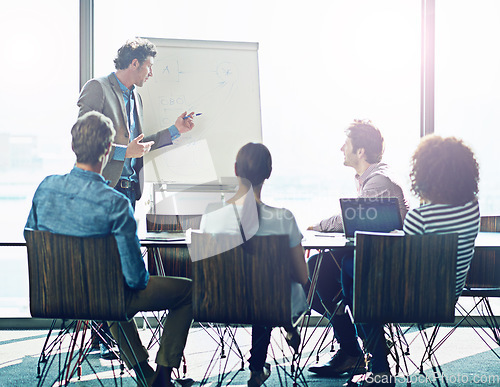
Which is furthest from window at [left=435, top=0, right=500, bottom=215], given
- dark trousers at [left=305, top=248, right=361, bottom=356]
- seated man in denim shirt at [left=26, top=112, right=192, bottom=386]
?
seated man in denim shirt at [left=26, top=112, right=192, bottom=386]

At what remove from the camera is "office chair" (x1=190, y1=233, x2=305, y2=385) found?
6.64ft

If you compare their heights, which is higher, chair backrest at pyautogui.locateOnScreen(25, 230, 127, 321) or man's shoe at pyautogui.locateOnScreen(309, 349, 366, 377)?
chair backrest at pyautogui.locateOnScreen(25, 230, 127, 321)

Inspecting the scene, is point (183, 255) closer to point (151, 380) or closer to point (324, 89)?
point (151, 380)

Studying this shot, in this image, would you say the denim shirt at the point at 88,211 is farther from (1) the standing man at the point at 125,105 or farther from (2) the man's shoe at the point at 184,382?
(1) the standing man at the point at 125,105

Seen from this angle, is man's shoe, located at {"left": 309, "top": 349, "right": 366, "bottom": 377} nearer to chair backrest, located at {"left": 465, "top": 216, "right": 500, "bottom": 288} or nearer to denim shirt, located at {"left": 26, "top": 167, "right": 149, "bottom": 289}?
chair backrest, located at {"left": 465, "top": 216, "right": 500, "bottom": 288}

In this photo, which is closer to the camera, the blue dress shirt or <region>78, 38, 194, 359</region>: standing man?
<region>78, 38, 194, 359</region>: standing man

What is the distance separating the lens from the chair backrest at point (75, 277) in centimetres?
202

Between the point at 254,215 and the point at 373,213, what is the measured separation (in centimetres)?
65

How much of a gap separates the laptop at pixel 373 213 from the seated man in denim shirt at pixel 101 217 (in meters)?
0.88

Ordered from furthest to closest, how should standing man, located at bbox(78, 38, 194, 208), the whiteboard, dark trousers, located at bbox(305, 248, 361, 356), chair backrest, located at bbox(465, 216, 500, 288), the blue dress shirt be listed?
1. the whiteboard
2. the blue dress shirt
3. standing man, located at bbox(78, 38, 194, 208)
4. chair backrest, located at bbox(465, 216, 500, 288)
5. dark trousers, located at bbox(305, 248, 361, 356)

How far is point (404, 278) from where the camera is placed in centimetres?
206

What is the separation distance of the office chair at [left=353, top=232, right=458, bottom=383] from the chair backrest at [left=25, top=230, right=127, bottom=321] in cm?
93

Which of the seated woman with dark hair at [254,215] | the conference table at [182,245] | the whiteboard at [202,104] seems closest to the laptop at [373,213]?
the conference table at [182,245]

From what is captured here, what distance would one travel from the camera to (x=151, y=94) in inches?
146
